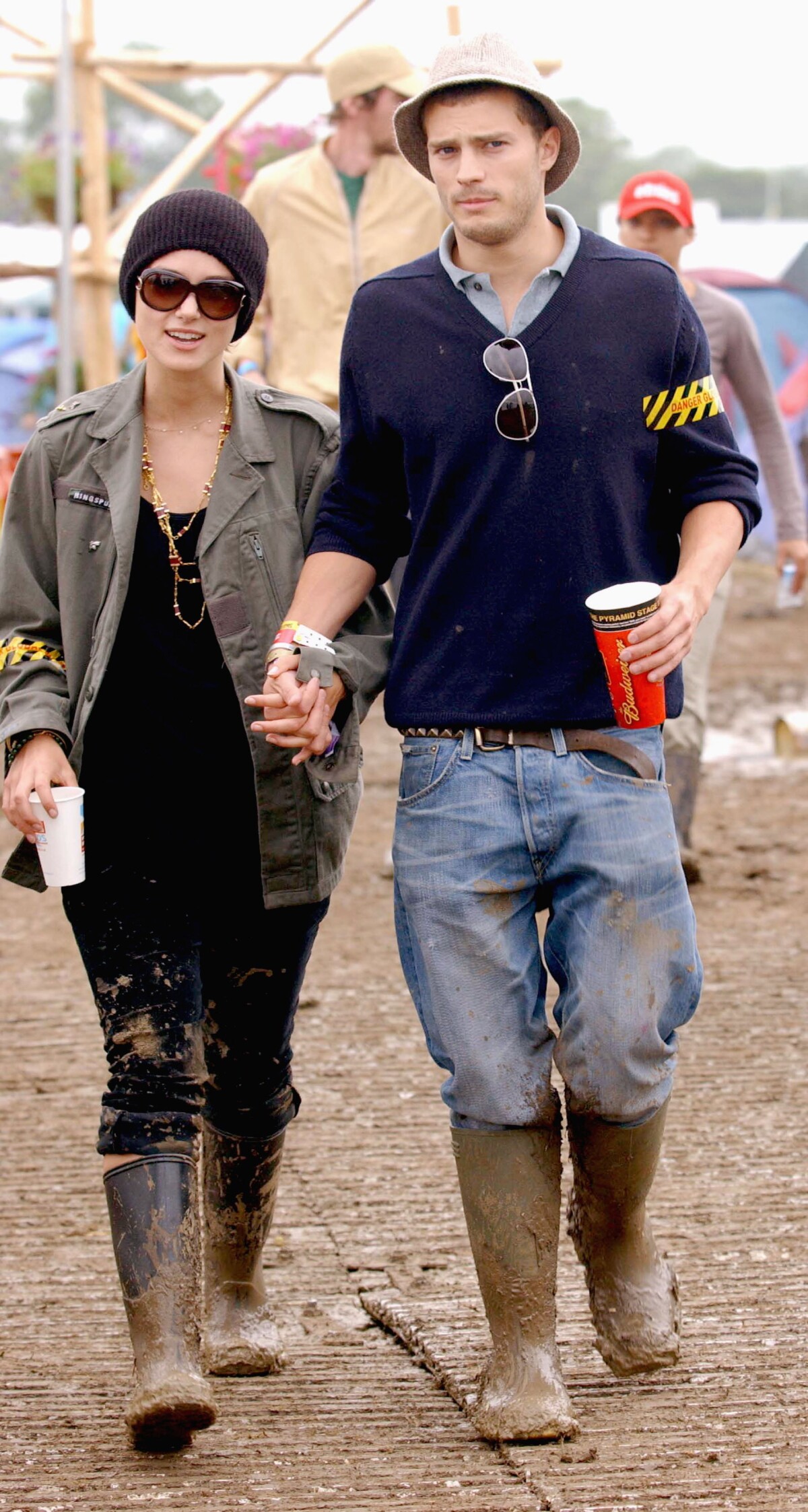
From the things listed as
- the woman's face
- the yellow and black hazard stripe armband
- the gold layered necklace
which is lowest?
the yellow and black hazard stripe armband

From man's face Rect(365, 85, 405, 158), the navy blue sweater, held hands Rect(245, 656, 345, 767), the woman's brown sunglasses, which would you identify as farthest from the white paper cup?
man's face Rect(365, 85, 405, 158)

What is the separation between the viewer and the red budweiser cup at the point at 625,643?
119 inches

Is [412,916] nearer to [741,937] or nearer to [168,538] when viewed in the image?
[168,538]

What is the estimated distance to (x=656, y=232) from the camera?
21.8 ft

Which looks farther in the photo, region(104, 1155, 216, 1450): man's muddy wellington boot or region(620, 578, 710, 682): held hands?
region(104, 1155, 216, 1450): man's muddy wellington boot

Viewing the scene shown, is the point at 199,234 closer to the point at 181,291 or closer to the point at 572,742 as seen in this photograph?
the point at 181,291

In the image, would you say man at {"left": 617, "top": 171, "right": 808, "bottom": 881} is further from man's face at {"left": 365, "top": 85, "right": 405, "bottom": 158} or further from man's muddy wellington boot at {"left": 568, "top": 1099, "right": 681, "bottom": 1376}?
man's muddy wellington boot at {"left": 568, "top": 1099, "right": 681, "bottom": 1376}

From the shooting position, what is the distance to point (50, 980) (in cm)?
646

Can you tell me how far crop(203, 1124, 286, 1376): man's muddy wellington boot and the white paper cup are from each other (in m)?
0.77

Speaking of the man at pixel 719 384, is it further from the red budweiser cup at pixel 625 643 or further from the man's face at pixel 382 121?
the red budweiser cup at pixel 625 643

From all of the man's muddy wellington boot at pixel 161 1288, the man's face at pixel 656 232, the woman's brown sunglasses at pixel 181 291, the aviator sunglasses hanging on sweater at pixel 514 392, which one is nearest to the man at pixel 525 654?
the aviator sunglasses hanging on sweater at pixel 514 392

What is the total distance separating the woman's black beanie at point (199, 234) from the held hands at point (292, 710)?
2.42 feet

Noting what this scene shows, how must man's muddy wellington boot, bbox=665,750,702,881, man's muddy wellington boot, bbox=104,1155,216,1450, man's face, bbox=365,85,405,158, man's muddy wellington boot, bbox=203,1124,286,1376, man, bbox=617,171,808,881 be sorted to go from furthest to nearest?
1. man's muddy wellington boot, bbox=665,750,702,881
2. man, bbox=617,171,808,881
3. man's face, bbox=365,85,405,158
4. man's muddy wellington boot, bbox=203,1124,286,1376
5. man's muddy wellington boot, bbox=104,1155,216,1450

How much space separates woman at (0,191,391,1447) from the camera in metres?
3.37
